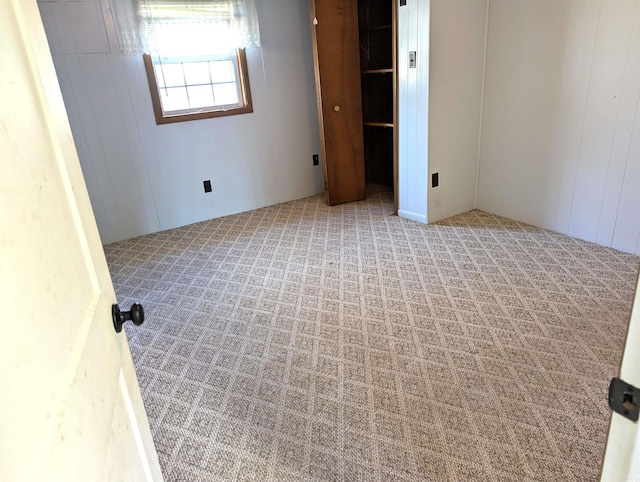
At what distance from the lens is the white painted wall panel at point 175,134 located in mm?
3289

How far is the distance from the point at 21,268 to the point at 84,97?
3.40 metres

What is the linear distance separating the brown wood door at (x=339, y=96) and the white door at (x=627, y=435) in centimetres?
364

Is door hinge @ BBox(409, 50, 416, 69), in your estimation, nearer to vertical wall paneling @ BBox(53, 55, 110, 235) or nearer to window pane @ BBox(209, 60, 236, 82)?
window pane @ BBox(209, 60, 236, 82)

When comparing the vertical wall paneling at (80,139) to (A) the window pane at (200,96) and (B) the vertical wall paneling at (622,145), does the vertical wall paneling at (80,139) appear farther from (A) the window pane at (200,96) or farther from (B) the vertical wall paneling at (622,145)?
(B) the vertical wall paneling at (622,145)

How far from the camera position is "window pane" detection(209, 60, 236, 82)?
12.5 feet

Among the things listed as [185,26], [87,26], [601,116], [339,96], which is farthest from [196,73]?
[601,116]

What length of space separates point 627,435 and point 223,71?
3988 mm

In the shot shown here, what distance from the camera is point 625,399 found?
56 cm

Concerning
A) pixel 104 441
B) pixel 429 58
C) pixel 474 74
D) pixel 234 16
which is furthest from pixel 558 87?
pixel 104 441

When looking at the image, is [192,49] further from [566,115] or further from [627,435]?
[627,435]

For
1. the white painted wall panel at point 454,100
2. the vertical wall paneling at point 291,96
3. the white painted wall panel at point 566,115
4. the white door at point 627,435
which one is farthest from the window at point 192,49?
the white door at point 627,435

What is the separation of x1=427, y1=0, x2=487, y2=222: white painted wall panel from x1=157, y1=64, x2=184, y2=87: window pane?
6.94 ft

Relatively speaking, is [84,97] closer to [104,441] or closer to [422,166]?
[422,166]

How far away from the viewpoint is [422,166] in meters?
3.51
